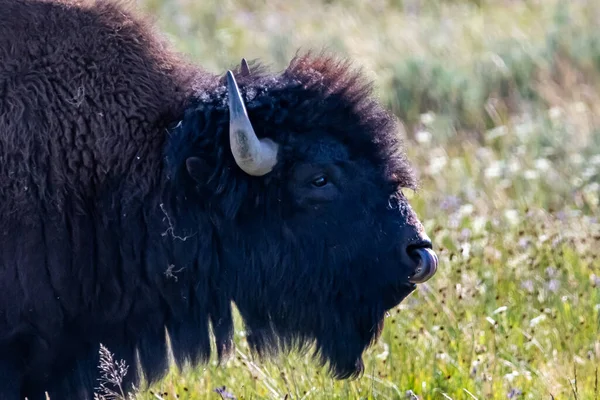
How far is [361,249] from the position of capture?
12.6 ft

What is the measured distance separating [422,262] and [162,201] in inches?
37.5

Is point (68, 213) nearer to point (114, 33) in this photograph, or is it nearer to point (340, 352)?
point (114, 33)

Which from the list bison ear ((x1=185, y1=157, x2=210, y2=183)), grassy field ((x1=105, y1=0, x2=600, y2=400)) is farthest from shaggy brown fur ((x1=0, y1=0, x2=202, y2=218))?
grassy field ((x1=105, y1=0, x2=600, y2=400))

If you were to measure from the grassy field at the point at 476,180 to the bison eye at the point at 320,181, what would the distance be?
754 millimetres

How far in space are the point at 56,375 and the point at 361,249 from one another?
119 cm

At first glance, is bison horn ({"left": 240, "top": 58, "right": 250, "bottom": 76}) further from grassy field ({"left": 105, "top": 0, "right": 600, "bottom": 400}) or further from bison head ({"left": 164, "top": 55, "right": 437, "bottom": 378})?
grassy field ({"left": 105, "top": 0, "right": 600, "bottom": 400})

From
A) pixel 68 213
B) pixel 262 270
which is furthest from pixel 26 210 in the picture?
pixel 262 270

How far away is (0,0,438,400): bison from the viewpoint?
3.73 m

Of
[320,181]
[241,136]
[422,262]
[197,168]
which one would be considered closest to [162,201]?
[197,168]

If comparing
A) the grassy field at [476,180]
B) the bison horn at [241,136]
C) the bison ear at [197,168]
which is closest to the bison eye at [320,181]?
the bison horn at [241,136]

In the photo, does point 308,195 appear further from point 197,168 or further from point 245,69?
point 245,69

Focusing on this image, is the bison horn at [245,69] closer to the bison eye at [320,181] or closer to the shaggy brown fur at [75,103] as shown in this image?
the shaggy brown fur at [75,103]

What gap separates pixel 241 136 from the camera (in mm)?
3631

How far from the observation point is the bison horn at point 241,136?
363 centimetres
